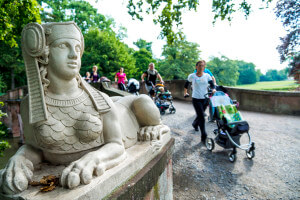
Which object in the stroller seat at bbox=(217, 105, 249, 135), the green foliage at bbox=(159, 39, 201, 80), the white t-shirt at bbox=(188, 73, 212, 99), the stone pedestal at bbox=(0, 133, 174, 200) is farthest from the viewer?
the green foliage at bbox=(159, 39, 201, 80)

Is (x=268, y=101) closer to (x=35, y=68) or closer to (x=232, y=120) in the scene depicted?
(x=232, y=120)

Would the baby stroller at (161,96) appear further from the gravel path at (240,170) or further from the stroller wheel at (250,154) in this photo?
the stroller wheel at (250,154)

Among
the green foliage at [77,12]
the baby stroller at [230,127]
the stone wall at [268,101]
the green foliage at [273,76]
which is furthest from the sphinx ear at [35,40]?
the green foliage at [273,76]

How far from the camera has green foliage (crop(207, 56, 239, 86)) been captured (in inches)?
1066

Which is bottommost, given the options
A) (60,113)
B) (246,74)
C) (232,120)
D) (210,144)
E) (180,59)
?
(210,144)

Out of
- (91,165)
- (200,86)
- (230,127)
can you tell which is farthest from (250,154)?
(91,165)

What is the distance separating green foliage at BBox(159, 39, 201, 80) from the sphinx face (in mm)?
23789

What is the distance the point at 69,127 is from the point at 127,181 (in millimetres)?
622

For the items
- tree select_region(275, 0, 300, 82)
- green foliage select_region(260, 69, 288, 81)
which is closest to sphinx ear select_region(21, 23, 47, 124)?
tree select_region(275, 0, 300, 82)

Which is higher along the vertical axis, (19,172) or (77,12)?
(77,12)

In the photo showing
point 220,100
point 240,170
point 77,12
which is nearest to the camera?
point 240,170

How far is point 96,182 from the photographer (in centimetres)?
131

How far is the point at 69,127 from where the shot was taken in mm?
1510

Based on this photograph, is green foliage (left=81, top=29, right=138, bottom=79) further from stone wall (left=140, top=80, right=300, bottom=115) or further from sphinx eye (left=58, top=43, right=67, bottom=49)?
sphinx eye (left=58, top=43, right=67, bottom=49)
